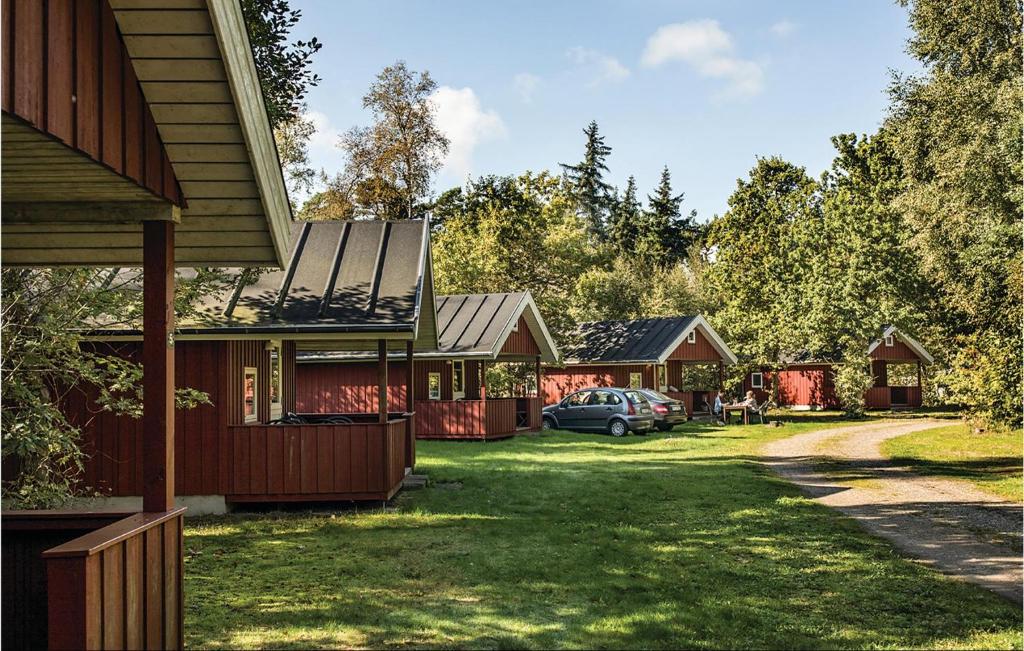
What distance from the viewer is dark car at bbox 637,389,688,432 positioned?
30.7m

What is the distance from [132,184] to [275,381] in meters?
10.5

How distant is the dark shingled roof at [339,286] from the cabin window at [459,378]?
12.5m

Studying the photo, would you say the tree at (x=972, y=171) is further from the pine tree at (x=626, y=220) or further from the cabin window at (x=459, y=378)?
the pine tree at (x=626, y=220)

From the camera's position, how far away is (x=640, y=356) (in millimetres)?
36938

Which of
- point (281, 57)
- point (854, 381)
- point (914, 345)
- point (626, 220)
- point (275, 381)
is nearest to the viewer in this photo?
point (281, 57)

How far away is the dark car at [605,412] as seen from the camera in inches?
1177

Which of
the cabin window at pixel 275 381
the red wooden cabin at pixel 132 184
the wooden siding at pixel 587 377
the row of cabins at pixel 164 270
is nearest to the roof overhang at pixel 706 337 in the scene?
the wooden siding at pixel 587 377

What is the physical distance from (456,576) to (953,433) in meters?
24.6

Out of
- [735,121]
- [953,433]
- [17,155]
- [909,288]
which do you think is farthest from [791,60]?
[909,288]

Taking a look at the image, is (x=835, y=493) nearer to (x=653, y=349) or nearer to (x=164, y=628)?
(x=164, y=628)

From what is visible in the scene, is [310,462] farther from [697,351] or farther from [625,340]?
[697,351]

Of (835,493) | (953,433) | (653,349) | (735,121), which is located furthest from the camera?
(653,349)

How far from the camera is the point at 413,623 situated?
25.4 feet

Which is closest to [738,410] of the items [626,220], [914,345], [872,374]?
[872,374]
